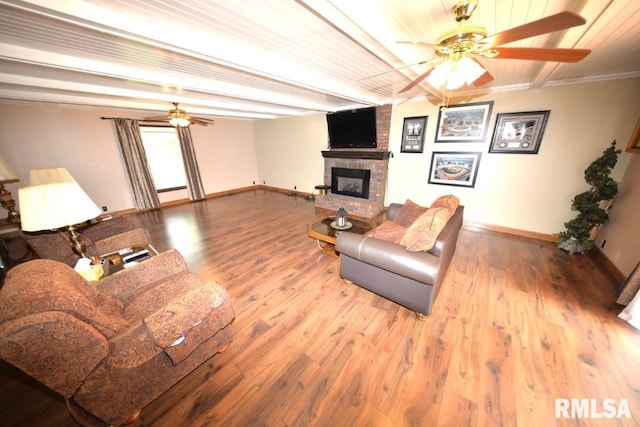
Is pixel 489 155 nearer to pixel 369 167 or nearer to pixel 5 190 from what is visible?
pixel 369 167

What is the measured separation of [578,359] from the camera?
153cm

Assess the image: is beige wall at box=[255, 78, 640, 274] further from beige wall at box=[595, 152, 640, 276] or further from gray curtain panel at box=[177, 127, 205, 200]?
gray curtain panel at box=[177, 127, 205, 200]

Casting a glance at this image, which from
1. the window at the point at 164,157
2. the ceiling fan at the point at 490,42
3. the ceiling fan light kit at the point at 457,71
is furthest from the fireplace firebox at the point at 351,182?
the window at the point at 164,157

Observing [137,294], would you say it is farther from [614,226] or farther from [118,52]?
[614,226]

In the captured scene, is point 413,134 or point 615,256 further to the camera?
point 413,134

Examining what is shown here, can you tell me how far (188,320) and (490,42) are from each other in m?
2.43

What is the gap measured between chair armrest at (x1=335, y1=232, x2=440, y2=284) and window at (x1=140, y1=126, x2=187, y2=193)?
19.1 feet

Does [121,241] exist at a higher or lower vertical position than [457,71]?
lower

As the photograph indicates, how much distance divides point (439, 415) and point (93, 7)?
3363mm

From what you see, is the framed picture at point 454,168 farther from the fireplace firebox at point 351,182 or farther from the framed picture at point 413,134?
the fireplace firebox at point 351,182

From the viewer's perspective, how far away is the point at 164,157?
5500 millimetres


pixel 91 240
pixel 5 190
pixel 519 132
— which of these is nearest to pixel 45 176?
pixel 5 190

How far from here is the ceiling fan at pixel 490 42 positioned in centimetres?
98

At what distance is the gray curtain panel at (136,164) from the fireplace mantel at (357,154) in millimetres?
4513
